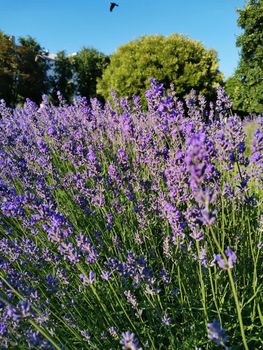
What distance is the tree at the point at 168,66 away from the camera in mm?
12148

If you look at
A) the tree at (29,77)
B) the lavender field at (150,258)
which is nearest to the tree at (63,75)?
the tree at (29,77)

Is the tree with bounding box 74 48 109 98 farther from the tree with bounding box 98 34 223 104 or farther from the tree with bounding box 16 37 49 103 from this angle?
the tree with bounding box 98 34 223 104

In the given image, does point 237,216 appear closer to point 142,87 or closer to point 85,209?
point 85,209

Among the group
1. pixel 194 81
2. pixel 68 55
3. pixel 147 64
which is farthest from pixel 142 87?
pixel 68 55

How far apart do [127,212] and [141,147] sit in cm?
62

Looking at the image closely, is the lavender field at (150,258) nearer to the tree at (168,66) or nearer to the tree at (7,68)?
the tree at (168,66)

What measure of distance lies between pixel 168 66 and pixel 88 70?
18.3 meters

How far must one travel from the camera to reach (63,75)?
1174 inches

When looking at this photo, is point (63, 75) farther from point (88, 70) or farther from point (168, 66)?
point (168, 66)

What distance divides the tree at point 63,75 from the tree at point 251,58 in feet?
67.4

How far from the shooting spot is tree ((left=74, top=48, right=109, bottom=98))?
29156 mm

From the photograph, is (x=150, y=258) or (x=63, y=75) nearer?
(x=150, y=258)

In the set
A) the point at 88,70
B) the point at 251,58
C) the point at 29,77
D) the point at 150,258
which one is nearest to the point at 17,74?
the point at 29,77

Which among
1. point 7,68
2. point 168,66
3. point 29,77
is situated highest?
point 7,68
